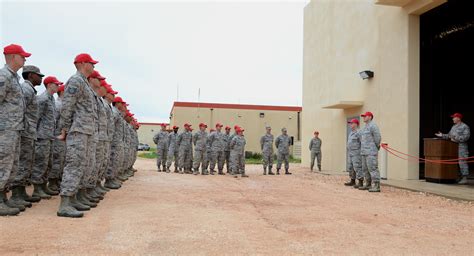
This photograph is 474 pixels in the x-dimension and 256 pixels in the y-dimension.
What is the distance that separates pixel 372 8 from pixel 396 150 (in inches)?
200

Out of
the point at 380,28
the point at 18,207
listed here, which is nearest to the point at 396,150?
the point at 380,28

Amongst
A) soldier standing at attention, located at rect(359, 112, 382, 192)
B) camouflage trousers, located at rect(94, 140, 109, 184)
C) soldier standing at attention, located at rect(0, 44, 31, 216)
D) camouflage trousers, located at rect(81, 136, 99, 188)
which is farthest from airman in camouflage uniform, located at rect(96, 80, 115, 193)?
soldier standing at attention, located at rect(359, 112, 382, 192)

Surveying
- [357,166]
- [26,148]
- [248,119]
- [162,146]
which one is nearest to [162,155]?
[162,146]

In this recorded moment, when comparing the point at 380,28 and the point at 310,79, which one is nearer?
the point at 380,28

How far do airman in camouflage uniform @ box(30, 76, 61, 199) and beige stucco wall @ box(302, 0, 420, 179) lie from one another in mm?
8918

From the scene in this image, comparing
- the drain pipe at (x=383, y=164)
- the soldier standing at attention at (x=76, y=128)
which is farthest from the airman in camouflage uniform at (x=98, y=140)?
the drain pipe at (x=383, y=164)

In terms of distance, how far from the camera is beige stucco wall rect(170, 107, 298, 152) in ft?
114

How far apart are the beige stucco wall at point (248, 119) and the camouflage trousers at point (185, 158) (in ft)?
63.9

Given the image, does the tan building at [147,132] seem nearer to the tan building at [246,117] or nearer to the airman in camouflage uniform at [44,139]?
the tan building at [246,117]

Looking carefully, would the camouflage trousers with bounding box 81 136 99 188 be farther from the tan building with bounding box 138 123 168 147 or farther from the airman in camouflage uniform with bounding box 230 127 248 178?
the tan building with bounding box 138 123 168 147

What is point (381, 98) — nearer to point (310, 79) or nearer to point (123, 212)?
point (310, 79)

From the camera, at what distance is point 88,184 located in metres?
5.80

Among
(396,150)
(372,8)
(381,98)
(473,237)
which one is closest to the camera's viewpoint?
(473,237)

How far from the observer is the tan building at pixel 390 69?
37.4ft
